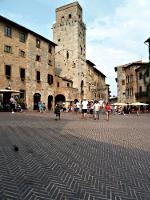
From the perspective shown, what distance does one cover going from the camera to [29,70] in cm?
3741

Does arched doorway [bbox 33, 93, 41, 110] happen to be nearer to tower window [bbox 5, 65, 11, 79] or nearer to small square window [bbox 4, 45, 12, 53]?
tower window [bbox 5, 65, 11, 79]

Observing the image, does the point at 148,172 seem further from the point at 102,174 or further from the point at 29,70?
the point at 29,70

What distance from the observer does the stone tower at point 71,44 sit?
5535 cm

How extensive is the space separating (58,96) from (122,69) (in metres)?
23.0

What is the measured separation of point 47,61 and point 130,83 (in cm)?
2630

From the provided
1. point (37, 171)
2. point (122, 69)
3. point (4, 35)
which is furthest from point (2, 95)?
point (122, 69)

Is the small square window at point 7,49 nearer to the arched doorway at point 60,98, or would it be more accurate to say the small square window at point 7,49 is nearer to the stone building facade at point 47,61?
the stone building facade at point 47,61

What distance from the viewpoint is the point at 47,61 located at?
41969 millimetres

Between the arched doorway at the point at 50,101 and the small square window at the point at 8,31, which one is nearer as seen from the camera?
the small square window at the point at 8,31

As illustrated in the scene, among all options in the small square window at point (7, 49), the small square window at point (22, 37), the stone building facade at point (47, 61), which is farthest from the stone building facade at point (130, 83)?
the small square window at point (7, 49)

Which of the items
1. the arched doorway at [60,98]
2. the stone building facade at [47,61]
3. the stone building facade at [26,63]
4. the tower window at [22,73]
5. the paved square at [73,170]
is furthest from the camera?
the arched doorway at [60,98]

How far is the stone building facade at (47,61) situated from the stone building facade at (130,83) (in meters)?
8.59

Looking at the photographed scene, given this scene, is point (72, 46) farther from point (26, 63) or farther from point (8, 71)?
point (8, 71)

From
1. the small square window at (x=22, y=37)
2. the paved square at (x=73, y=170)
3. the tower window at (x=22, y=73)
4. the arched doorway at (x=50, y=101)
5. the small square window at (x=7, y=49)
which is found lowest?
the paved square at (x=73, y=170)
